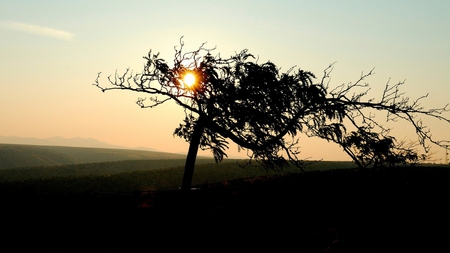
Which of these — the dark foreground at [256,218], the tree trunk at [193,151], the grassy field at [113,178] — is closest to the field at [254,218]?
the dark foreground at [256,218]

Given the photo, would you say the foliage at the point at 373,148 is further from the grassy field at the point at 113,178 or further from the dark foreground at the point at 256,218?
the grassy field at the point at 113,178

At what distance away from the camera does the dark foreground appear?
1098cm

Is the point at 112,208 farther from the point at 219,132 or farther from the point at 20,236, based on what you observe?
the point at 219,132

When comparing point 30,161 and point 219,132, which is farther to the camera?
point 30,161

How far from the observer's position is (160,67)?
14625 millimetres

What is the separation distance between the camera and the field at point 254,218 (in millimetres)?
10992

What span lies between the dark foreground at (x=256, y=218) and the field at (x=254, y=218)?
32 millimetres

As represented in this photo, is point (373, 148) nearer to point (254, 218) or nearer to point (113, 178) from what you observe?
point (254, 218)

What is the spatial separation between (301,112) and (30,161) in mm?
83952

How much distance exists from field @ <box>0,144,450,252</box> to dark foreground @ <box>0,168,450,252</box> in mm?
32

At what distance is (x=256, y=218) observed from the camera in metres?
13.0

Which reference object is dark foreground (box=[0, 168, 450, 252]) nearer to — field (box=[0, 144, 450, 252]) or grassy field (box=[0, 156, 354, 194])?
field (box=[0, 144, 450, 252])

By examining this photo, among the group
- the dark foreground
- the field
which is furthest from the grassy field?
the dark foreground

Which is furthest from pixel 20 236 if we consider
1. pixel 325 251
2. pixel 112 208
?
pixel 325 251
